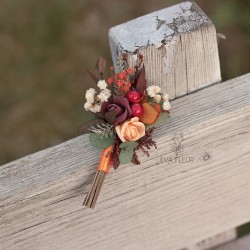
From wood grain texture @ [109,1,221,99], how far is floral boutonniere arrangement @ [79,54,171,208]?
0.04 m

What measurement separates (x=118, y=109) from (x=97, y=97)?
0.22 ft

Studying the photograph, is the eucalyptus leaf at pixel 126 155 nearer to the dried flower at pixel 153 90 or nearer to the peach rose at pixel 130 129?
the peach rose at pixel 130 129

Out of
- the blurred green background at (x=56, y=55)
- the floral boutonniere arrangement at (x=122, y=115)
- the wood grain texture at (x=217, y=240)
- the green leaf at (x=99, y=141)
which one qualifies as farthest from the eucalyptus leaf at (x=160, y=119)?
the blurred green background at (x=56, y=55)

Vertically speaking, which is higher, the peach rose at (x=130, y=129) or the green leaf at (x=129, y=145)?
the peach rose at (x=130, y=129)

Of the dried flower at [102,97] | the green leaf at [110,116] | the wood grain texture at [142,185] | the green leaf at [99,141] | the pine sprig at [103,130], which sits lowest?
the wood grain texture at [142,185]

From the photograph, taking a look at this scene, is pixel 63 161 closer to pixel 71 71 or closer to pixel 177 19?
pixel 177 19

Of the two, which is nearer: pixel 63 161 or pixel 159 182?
pixel 63 161

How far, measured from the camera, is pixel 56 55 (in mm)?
2998

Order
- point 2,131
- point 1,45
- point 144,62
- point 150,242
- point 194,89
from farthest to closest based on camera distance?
point 1,45 → point 2,131 → point 150,242 → point 194,89 → point 144,62

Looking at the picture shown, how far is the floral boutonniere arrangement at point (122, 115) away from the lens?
1253 millimetres

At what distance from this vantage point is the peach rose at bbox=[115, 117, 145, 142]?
4.09 feet

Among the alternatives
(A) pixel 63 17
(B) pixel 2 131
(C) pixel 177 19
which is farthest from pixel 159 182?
(A) pixel 63 17

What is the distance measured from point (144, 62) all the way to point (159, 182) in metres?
0.36

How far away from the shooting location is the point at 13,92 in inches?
115
